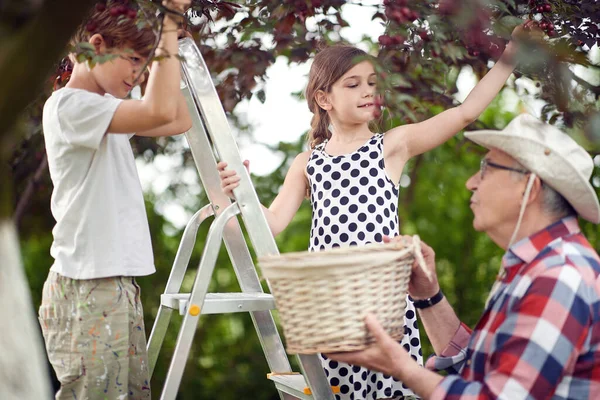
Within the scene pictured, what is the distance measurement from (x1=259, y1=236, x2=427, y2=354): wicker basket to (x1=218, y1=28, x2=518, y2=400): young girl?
0.79 m

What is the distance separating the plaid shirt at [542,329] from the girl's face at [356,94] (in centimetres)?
108

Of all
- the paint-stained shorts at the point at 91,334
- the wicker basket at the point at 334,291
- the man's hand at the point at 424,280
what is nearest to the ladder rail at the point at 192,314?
the paint-stained shorts at the point at 91,334

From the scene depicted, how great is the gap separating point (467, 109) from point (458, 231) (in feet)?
8.15

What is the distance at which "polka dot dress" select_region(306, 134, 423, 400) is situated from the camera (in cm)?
281

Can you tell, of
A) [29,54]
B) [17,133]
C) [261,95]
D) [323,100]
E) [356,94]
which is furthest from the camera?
[261,95]

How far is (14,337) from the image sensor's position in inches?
56.4

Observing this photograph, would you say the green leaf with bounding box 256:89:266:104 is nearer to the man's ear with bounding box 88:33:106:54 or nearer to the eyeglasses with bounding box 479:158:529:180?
the man's ear with bounding box 88:33:106:54

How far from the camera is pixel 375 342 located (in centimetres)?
200

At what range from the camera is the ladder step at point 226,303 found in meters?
2.39

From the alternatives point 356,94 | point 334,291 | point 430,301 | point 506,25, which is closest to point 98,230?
point 334,291

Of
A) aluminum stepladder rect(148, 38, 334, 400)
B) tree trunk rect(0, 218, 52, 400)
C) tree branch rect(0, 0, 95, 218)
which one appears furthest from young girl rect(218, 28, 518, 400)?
tree branch rect(0, 0, 95, 218)

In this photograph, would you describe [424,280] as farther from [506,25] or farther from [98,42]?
[98,42]

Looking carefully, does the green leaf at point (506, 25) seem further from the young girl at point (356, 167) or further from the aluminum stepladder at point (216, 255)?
the aluminum stepladder at point (216, 255)

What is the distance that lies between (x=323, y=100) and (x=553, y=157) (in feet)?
4.26
